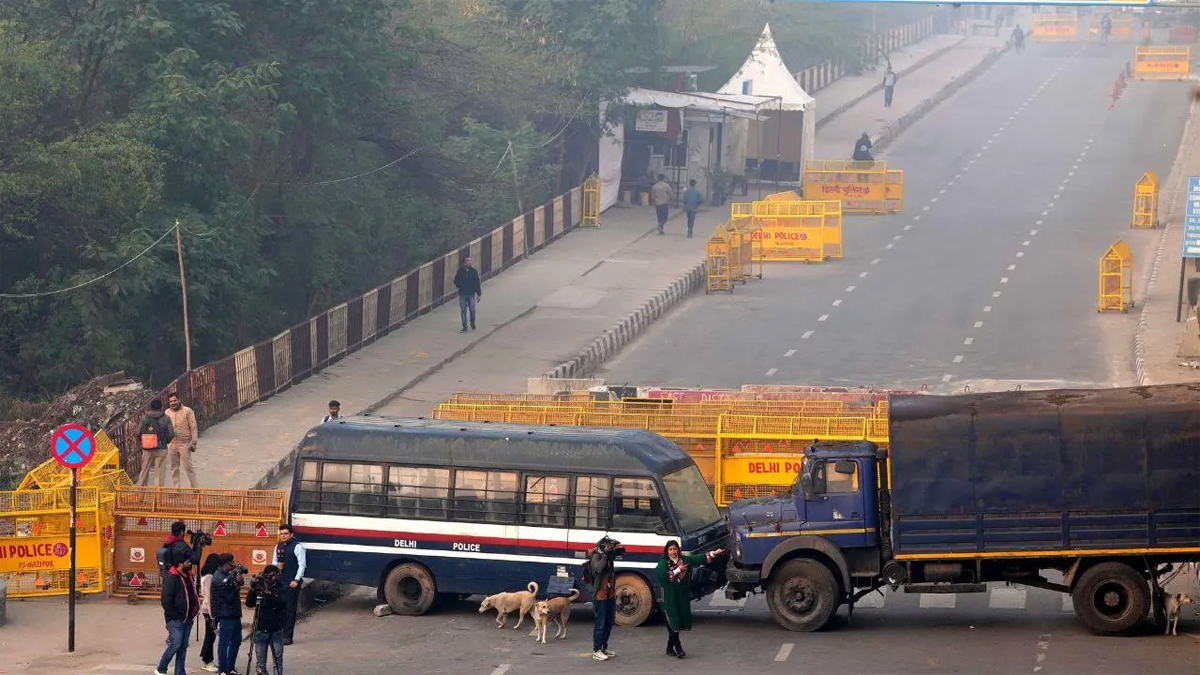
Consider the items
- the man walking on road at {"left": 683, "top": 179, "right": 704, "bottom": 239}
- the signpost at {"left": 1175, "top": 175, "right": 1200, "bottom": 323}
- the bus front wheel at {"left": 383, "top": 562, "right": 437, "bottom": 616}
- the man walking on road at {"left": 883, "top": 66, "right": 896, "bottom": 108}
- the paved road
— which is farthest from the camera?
the man walking on road at {"left": 883, "top": 66, "right": 896, "bottom": 108}

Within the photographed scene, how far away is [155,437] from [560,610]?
8.04 metres

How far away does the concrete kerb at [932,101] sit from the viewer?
228 ft

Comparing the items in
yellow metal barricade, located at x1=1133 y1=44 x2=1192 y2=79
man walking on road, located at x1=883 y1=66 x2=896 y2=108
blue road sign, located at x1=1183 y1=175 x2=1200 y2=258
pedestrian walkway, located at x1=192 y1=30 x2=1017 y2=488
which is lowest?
pedestrian walkway, located at x1=192 y1=30 x2=1017 y2=488

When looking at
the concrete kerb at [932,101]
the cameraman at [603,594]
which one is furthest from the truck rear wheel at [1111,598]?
the concrete kerb at [932,101]

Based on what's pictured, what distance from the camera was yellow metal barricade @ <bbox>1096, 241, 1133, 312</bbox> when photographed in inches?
1631

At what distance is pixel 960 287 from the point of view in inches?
1772

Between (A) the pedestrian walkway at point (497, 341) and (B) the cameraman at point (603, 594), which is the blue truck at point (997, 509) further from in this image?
(A) the pedestrian walkway at point (497, 341)

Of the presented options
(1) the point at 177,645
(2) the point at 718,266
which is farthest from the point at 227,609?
(2) the point at 718,266

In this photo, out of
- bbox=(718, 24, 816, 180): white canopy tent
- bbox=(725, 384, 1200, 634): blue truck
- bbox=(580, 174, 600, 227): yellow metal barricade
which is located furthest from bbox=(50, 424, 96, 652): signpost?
bbox=(718, 24, 816, 180): white canopy tent

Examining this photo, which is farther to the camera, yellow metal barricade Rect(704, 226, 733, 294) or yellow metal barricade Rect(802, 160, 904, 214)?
yellow metal barricade Rect(802, 160, 904, 214)

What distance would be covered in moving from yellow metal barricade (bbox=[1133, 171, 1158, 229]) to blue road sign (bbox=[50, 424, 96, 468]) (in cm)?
3801

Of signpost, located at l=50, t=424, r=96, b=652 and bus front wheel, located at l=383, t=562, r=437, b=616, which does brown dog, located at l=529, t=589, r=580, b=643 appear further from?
signpost, located at l=50, t=424, r=96, b=652

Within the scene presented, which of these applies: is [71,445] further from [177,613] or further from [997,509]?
[997,509]

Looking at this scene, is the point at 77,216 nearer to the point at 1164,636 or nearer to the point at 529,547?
the point at 529,547
